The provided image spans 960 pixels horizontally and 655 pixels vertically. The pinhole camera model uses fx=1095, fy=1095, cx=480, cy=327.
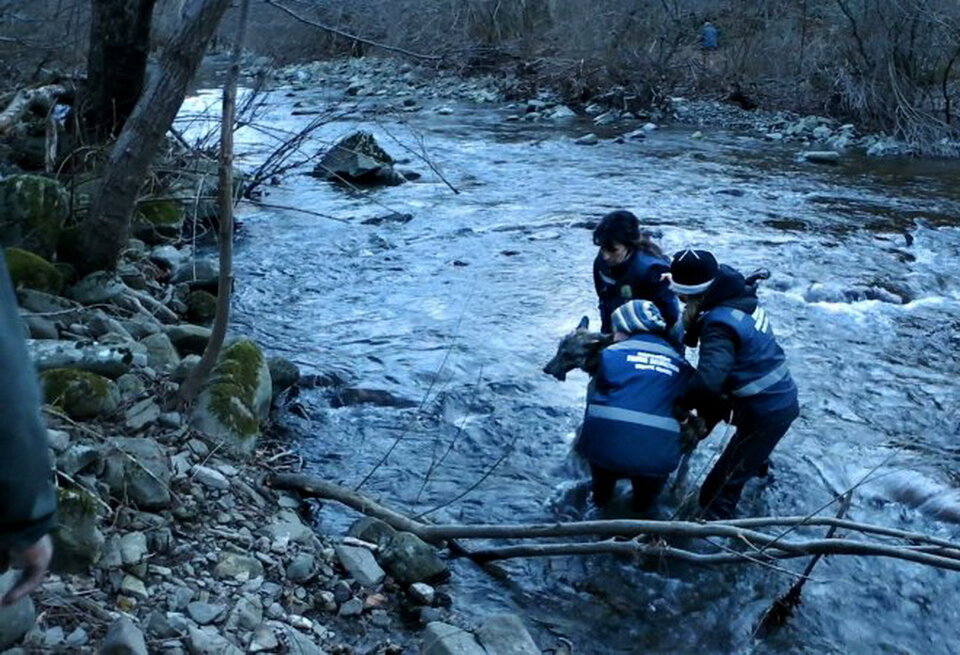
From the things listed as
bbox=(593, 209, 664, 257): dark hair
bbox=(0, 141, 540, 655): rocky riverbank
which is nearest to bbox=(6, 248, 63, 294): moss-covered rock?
bbox=(0, 141, 540, 655): rocky riverbank

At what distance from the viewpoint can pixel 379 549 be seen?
4.70 metres

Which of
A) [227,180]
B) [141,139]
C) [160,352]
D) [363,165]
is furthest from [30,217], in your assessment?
[363,165]

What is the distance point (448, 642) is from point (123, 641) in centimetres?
118

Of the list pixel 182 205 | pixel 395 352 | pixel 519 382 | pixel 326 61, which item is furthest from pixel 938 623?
pixel 326 61

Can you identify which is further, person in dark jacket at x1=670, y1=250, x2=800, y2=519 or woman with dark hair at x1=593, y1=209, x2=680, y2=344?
woman with dark hair at x1=593, y1=209, x2=680, y2=344

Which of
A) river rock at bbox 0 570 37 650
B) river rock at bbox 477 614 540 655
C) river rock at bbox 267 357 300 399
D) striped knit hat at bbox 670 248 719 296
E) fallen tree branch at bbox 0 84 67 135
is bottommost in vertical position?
river rock at bbox 477 614 540 655

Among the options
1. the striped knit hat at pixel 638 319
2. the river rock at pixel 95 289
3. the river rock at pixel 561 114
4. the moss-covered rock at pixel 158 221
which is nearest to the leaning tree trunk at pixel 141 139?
the river rock at pixel 95 289

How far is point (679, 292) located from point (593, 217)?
665cm

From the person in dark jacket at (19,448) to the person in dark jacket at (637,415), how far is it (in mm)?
3440

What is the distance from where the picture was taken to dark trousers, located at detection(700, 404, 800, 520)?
526 cm

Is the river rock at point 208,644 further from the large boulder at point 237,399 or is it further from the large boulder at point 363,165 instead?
the large boulder at point 363,165

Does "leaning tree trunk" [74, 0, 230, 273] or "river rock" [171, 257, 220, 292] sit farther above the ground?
A: "leaning tree trunk" [74, 0, 230, 273]

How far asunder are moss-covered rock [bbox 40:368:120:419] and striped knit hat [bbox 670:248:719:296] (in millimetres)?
2702

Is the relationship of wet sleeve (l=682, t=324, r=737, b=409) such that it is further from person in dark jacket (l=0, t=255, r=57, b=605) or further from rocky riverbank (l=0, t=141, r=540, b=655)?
person in dark jacket (l=0, t=255, r=57, b=605)
